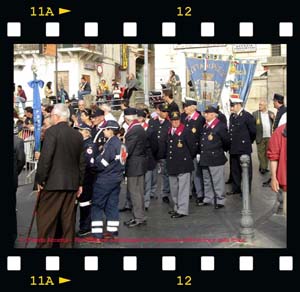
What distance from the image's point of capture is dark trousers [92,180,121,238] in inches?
292

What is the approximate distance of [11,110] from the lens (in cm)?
545

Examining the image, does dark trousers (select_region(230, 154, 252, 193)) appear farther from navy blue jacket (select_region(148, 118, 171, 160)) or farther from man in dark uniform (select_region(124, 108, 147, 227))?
man in dark uniform (select_region(124, 108, 147, 227))

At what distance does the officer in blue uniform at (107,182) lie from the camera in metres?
7.41

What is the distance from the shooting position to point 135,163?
8.19m

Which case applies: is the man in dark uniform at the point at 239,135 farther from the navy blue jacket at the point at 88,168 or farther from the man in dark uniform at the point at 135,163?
the navy blue jacket at the point at 88,168

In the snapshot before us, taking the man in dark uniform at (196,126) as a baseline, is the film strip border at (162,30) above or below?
above

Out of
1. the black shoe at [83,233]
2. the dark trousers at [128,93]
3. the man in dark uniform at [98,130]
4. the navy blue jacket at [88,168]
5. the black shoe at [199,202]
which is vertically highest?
the dark trousers at [128,93]

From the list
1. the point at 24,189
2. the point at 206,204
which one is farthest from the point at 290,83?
the point at 24,189

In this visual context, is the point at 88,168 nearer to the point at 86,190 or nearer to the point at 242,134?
the point at 86,190

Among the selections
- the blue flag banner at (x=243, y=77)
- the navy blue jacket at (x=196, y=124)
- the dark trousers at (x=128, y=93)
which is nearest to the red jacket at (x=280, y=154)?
the navy blue jacket at (x=196, y=124)

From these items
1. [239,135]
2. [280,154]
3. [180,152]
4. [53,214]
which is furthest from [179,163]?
[53,214]

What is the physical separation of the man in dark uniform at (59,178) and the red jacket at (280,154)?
2418 millimetres

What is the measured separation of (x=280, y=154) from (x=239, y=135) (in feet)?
14.3

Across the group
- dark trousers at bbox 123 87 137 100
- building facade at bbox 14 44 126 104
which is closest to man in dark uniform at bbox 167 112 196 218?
dark trousers at bbox 123 87 137 100
